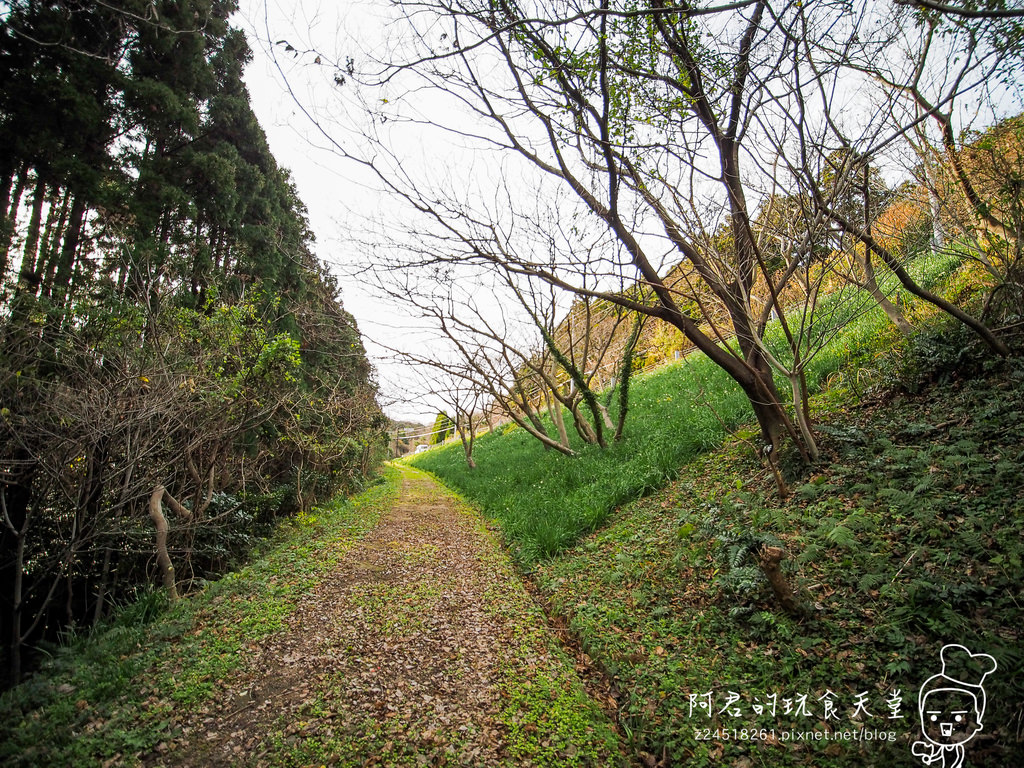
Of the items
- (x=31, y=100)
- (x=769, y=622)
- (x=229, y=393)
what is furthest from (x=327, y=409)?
(x=769, y=622)

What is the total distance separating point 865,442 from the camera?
13.2ft

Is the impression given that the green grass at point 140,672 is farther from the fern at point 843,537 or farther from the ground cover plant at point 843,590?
the fern at point 843,537

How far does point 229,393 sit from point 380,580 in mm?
3001

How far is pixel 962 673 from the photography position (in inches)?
80.7

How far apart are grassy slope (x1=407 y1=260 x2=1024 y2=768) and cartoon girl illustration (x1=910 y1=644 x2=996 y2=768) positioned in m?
0.04

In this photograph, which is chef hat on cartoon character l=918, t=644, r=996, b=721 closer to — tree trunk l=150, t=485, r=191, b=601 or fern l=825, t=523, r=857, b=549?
fern l=825, t=523, r=857, b=549

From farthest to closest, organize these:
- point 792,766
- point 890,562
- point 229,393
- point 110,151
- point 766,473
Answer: point 110,151
point 229,393
point 766,473
point 890,562
point 792,766

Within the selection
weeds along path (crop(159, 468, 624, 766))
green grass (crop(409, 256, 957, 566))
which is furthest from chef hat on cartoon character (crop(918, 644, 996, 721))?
green grass (crop(409, 256, 957, 566))

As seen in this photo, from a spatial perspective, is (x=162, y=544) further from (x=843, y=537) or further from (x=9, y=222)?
(x=843, y=537)

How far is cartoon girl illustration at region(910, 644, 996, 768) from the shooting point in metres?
1.85

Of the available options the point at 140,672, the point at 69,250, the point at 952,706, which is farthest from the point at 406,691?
the point at 69,250

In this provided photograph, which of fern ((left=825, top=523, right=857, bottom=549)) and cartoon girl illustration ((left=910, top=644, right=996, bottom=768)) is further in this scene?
fern ((left=825, top=523, right=857, bottom=549))

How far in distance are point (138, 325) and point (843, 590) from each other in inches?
276

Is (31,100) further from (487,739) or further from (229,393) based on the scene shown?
(487,739)
